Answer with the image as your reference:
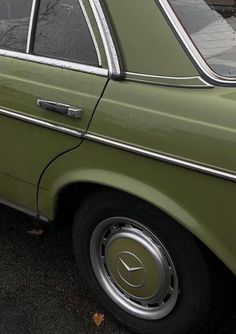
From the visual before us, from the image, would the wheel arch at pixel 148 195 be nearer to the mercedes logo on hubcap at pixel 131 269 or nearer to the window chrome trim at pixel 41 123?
the window chrome trim at pixel 41 123

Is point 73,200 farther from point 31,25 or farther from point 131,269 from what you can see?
point 31,25

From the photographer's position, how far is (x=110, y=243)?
2.60 metres

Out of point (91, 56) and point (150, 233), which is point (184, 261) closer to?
point (150, 233)

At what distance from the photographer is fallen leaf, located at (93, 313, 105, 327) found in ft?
9.07

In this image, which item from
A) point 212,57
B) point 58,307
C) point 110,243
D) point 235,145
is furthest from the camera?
point 58,307

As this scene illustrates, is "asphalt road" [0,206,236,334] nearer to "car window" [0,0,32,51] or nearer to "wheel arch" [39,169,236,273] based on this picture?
"wheel arch" [39,169,236,273]

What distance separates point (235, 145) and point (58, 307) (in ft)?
4.70

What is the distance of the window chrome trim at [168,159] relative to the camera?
2.04 meters

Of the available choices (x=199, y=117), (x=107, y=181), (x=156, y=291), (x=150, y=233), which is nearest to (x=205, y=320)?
(x=156, y=291)

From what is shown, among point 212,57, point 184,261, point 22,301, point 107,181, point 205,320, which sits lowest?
point 22,301

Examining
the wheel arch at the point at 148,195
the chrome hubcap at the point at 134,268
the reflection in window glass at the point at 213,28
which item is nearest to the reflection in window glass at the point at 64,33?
the reflection in window glass at the point at 213,28

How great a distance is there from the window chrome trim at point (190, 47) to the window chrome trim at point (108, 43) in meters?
0.25

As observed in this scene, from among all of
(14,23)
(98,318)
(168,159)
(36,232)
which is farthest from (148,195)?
(36,232)

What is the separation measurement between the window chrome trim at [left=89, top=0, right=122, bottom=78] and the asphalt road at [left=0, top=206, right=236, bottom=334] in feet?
Result: 4.27
